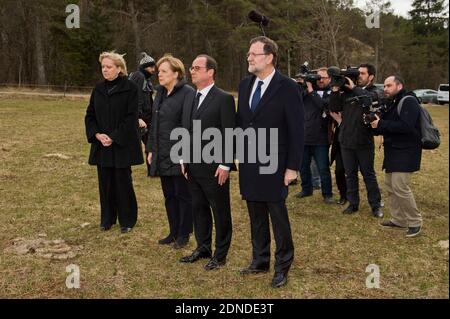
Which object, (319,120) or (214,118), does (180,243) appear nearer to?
(214,118)

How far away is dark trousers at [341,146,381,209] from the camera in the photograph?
648cm

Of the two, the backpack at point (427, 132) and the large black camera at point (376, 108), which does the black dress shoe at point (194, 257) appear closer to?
the large black camera at point (376, 108)

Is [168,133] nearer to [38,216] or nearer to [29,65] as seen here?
[38,216]

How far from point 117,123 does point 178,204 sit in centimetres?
118

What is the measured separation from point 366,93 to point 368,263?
7.87 feet

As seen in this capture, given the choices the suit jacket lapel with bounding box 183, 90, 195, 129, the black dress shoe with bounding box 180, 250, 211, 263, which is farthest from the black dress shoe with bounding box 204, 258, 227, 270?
the suit jacket lapel with bounding box 183, 90, 195, 129

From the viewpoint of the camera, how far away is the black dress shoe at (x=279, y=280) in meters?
4.29

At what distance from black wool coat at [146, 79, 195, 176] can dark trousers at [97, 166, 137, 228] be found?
2.24ft

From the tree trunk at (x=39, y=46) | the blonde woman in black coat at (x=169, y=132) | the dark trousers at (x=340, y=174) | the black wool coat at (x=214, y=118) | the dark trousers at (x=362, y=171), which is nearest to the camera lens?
the black wool coat at (x=214, y=118)

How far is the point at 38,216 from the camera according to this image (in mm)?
6523

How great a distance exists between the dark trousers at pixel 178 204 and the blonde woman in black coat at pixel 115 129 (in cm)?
57

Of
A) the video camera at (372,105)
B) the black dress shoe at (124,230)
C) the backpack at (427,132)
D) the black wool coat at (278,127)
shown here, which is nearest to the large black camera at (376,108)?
the video camera at (372,105)

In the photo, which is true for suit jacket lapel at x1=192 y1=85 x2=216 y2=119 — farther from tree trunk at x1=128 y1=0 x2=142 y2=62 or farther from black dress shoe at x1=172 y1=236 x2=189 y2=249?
tree trunk at x1=128 y1=0 x2=142 y2=62

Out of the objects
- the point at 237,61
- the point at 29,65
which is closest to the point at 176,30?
the point at 237,61
